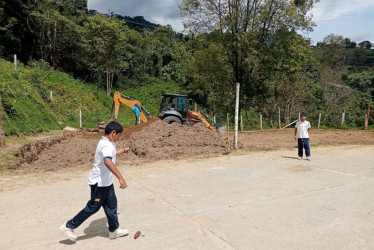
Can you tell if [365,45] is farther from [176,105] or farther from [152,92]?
[176,105]

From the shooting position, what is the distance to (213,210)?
214 inches

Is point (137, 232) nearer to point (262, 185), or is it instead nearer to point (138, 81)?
point (262, 185)

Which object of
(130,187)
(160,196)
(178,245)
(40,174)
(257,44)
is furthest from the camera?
(257,44)

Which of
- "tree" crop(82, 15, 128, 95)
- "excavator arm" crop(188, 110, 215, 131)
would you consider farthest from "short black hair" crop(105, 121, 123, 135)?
"tree" crop(82, 15, 128, 95)

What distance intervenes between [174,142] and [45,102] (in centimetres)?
1370

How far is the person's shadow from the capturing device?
4324mm

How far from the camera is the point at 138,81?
4069cm

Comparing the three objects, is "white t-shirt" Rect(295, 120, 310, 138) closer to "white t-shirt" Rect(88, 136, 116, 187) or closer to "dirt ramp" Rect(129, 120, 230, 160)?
"dirt ramp" Rect(129, 120, 230, 160)

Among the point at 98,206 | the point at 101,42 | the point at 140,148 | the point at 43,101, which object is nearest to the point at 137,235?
the point at 98,206

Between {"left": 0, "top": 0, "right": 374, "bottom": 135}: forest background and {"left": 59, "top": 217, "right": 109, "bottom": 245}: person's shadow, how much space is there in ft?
37.2

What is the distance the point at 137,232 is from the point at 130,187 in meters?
2.61

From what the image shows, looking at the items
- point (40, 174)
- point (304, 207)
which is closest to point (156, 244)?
point (304, 207)

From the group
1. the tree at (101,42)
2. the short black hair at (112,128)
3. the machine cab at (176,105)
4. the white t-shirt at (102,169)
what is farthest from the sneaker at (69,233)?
the tree at (101,42)

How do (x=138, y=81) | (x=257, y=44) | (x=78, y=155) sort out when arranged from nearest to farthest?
(x=78, y=155), (x=257, y=44), (x=138, y=81)
